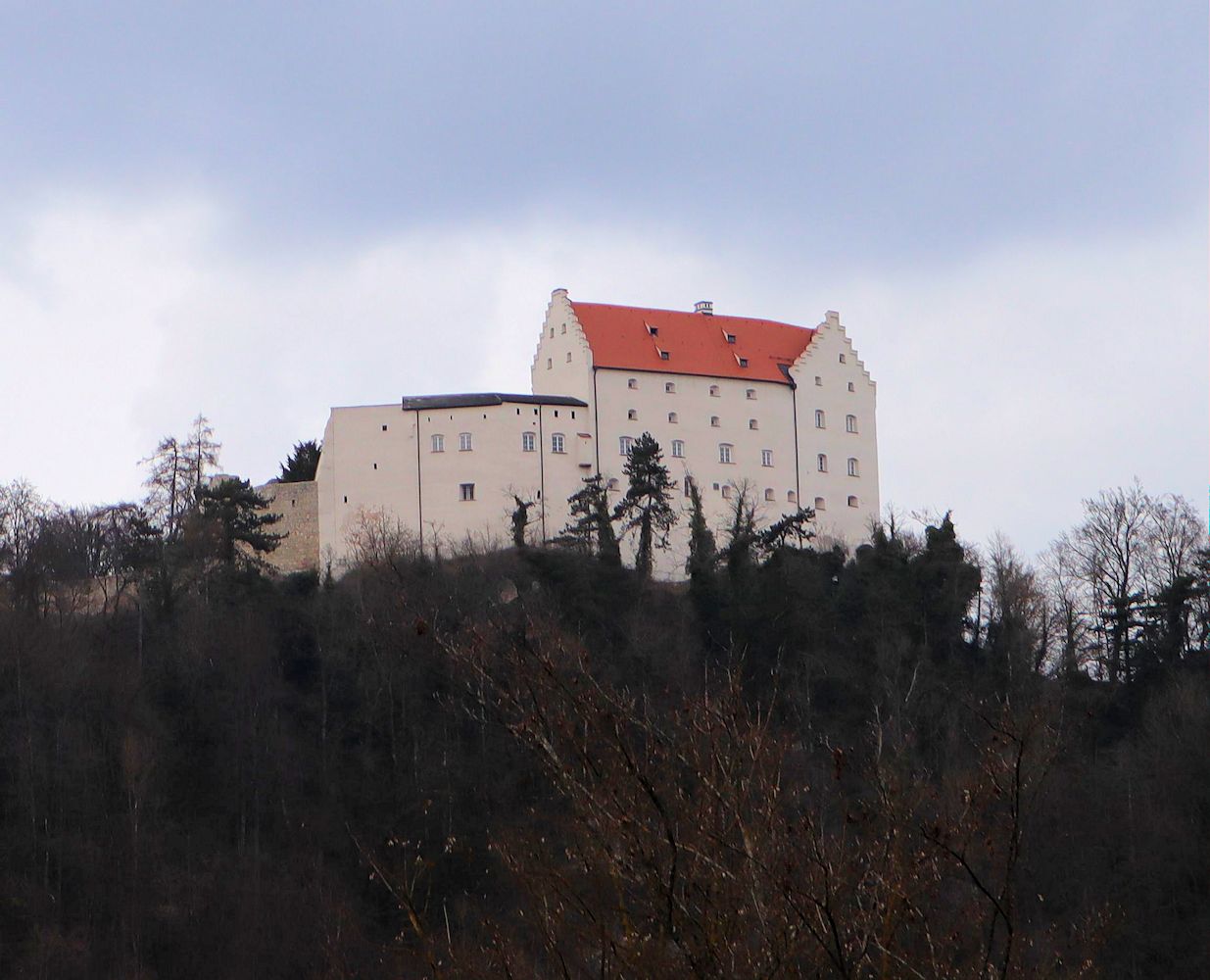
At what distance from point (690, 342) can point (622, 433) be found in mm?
6297

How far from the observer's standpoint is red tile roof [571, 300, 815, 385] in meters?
59.3

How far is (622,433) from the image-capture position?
56656mm

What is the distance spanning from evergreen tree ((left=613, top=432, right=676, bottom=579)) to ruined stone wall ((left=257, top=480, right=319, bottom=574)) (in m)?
9.21

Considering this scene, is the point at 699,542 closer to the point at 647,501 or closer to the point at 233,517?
the point at 647,501

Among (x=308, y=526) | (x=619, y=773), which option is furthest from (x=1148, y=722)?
(x=619, y=773)

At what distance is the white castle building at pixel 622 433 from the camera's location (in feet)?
177

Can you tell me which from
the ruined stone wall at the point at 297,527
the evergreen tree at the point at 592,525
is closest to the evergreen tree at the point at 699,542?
the evergreen tree at the point at 592,525

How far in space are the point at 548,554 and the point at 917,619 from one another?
405 inches

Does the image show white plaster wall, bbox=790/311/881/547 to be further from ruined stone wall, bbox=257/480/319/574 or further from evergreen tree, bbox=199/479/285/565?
evergreen tree, bbox=199/479/285/565

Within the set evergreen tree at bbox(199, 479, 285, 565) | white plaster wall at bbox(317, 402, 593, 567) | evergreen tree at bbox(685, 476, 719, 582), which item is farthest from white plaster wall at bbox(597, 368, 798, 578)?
evergreen tree at bbox(199, 479, 285, 565)

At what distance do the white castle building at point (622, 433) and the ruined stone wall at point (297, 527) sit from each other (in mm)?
459

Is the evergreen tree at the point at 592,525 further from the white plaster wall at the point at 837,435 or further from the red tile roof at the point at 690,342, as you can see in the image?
the white plaster wall at the point at 837,435

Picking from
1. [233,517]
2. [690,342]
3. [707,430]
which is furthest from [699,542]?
[233,517]

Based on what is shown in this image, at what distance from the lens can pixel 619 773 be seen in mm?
9336
